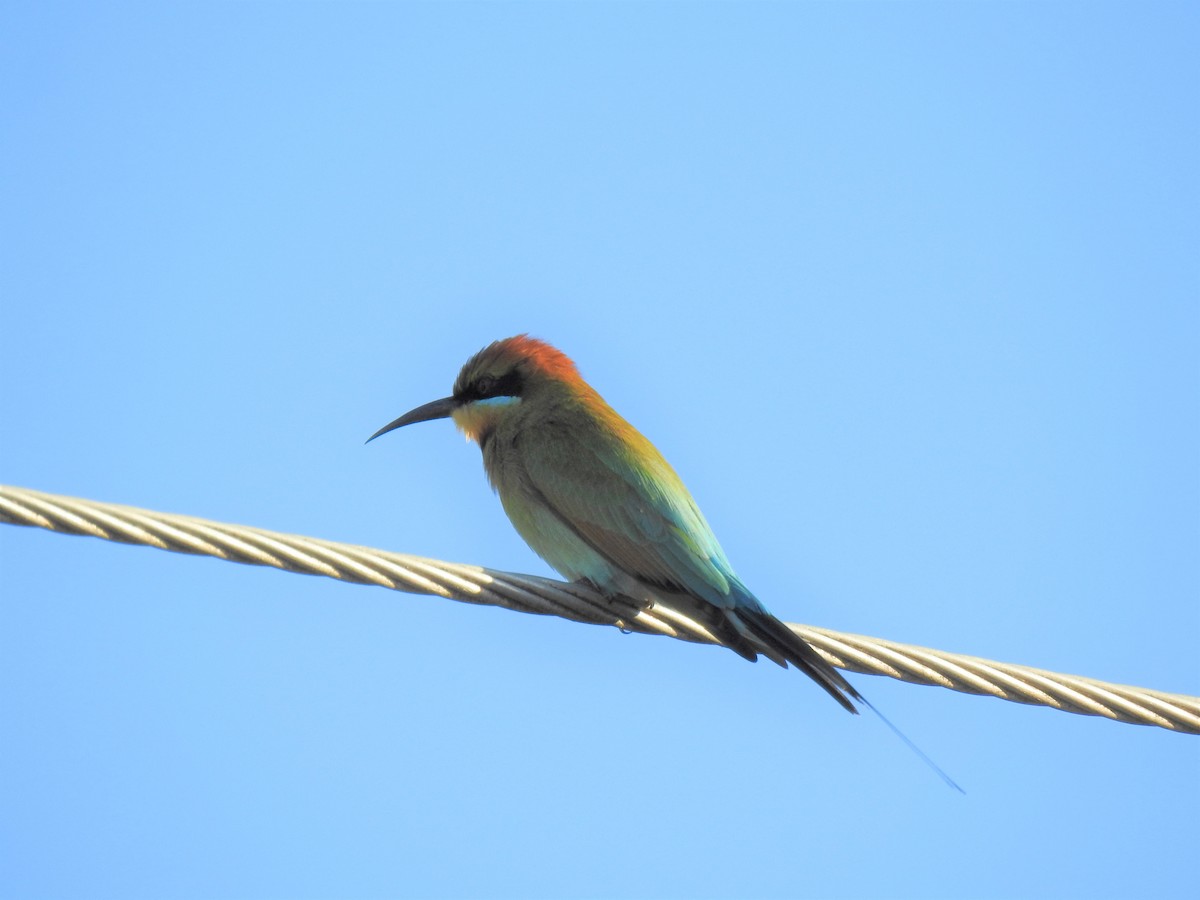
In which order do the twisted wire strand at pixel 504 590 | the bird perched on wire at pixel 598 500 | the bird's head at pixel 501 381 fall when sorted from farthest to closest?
the bird's head at pixel 501 381 → the bird perched on wire at pixel 598 500 → the twisted wire strand at pixel 504 590

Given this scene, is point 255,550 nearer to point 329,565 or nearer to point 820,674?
point 329,565

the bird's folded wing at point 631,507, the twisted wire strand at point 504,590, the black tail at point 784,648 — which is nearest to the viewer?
the twisted wire strand at point 504,590

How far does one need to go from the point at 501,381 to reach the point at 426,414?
0.39 meters

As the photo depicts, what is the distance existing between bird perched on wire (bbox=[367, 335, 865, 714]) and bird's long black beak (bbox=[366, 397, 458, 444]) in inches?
3.4

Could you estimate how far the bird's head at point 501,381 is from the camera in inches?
184

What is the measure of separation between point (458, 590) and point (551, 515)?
48.6 inches

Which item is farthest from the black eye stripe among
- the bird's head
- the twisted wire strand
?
the twisted wire strand

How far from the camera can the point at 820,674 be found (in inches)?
121

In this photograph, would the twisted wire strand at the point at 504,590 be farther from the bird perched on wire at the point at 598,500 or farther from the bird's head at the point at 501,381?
the bird's head at the point at 501,381

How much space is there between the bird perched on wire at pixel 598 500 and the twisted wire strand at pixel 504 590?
17 cm

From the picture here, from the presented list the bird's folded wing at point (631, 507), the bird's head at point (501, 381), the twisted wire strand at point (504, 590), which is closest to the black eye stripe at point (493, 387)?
the bird's head at point (501, 381)

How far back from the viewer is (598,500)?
12.9 feet

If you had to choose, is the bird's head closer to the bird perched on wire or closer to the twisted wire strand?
the bird perched on wire

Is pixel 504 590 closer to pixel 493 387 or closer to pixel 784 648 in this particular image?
pixel 784 648
